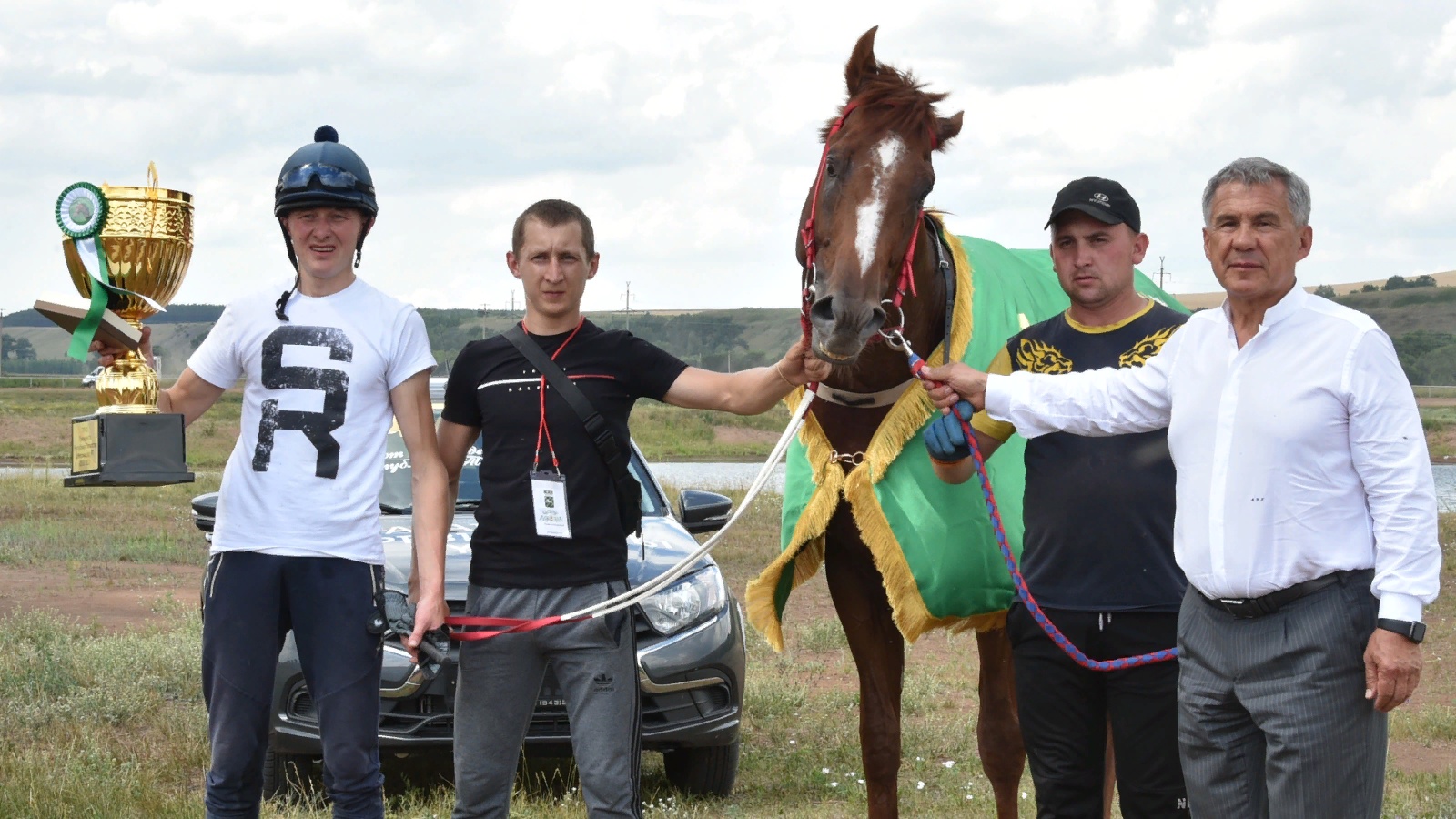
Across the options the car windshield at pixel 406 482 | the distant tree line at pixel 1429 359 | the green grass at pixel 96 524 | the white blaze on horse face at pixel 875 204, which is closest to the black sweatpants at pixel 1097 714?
the white blaze on horse face at pixel 875 204

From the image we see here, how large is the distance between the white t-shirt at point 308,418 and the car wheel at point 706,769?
6.97 feet

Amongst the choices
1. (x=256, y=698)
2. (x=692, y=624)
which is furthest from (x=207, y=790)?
(x=692, y=624)

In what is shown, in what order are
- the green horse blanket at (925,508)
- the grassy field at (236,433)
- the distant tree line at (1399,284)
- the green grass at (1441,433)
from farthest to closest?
the distant tree line at (1399,284), the green grass at (1441,433), the grassy field at (236,433), the green horse blanket at (925,508)

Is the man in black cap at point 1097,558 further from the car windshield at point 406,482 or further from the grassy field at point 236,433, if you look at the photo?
the grassy field at point 236,433

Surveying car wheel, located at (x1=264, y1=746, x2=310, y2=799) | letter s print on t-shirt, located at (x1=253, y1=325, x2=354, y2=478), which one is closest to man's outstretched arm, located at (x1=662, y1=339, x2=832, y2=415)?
letter s print on t-shirt, located at (x1=253, y1=325, x2=354, y2=478)

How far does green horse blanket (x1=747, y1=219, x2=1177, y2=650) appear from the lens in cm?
420

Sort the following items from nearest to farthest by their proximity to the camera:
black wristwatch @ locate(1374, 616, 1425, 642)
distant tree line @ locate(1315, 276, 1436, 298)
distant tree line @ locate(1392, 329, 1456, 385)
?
black wristwatch @ locate(1374, 616, 1425, 642), distant tree line @ locate(1392, 329, 1456, 385), distant tree line @ locate(1315, 276, 1436, 298)

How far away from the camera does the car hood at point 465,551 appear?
4.98 meters

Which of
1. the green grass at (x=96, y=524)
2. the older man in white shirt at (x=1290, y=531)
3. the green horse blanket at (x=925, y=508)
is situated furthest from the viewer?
the green grass at (x=96, y=524)

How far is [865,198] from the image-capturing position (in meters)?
3.60

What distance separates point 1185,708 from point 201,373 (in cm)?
255

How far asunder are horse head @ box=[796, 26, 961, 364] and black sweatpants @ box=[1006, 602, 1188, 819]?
3.03ft

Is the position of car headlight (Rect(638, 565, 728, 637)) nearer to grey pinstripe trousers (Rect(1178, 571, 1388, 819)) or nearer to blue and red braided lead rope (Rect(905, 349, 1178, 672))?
blue and red braided lead rope (Rect(905, 349, 1178, 672))

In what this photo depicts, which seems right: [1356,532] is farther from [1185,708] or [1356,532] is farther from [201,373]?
[201,373]
